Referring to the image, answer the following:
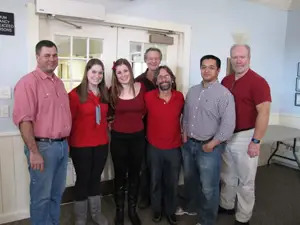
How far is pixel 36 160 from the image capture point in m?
1.78

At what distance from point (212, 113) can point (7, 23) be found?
1.82 metres

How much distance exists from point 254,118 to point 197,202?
0.89 m

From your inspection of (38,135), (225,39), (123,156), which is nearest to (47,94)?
(38,135)

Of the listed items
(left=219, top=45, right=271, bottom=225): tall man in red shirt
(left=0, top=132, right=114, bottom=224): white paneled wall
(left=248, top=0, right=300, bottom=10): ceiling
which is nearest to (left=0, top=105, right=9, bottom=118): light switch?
(left=0, top=132, right=114, bottom=224): white paneled wall

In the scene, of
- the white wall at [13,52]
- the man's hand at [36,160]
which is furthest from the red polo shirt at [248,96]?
the white wall at [13,52]

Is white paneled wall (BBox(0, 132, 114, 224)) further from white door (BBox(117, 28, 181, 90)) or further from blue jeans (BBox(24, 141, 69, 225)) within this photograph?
white door (BBox(117, 28, 181, 90))

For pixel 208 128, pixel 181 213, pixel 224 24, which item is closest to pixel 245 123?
pixel 208 128

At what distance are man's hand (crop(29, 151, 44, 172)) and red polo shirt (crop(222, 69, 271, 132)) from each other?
5.04 feet

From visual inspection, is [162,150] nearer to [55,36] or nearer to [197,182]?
[197,182]

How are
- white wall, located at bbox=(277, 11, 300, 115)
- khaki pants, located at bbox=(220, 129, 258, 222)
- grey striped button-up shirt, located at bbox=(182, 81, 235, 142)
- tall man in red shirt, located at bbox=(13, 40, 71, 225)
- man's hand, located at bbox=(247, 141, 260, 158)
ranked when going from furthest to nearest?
white wall, located at bbox=(277, 11, 300, 115)
khaki pants, located at bbox=(220, 129, 258, 222)
man's hand, located at bbox=(247, 141, 260, 158)
grey striped button-up shirt, located at bbox=(182, 81, 235, 142)
tall man in red shirt, located at bbox=(13, 40, 71, 225)

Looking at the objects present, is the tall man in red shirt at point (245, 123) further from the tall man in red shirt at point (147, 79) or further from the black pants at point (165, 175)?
the tall man in red shirt at point (147, 79)

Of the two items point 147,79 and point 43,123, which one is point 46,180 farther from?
point 147,79

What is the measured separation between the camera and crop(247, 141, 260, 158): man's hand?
2172mm

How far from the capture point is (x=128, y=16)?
9.12 ft
